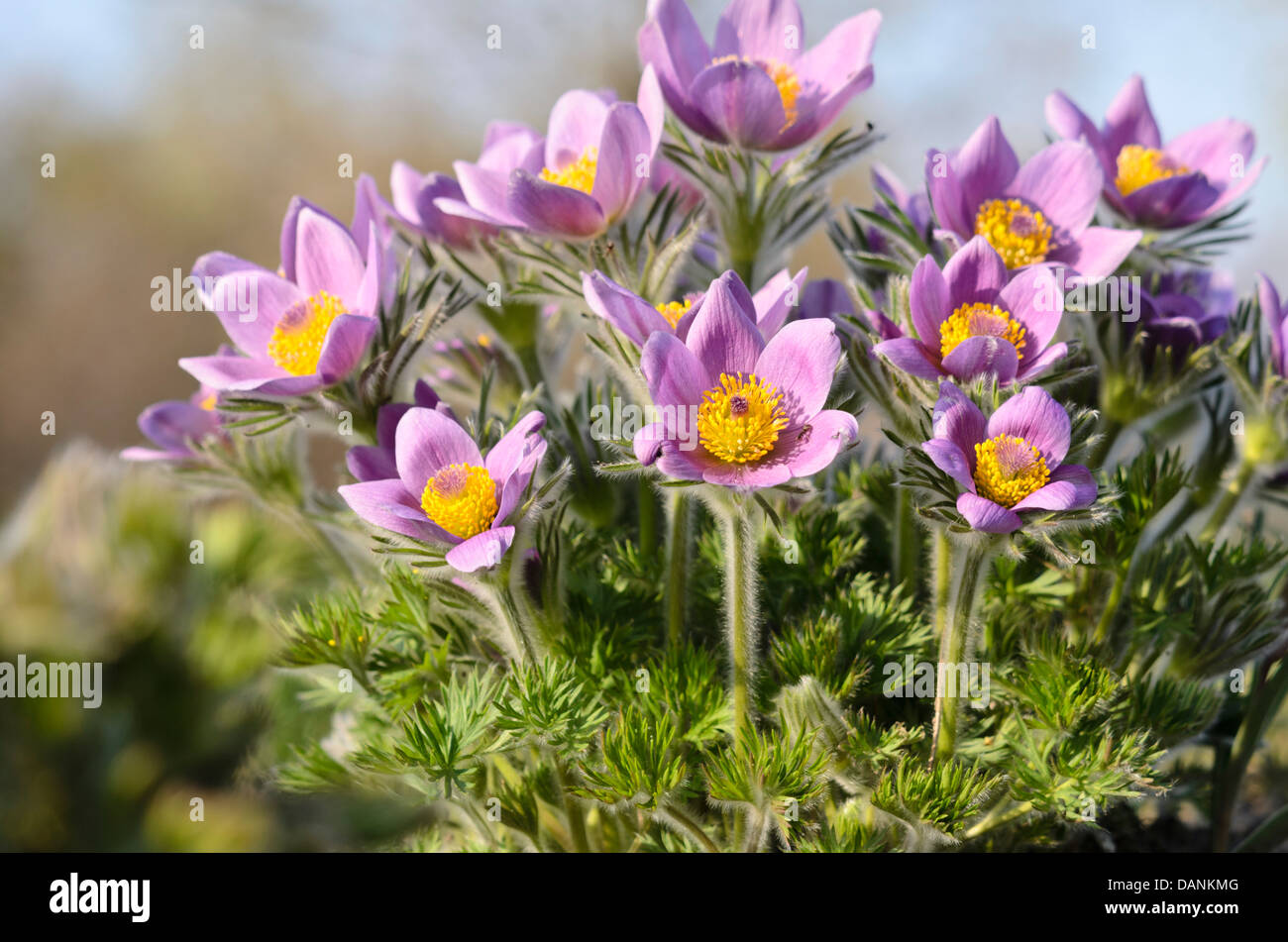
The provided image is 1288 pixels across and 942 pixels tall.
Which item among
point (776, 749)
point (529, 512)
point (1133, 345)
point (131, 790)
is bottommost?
point (131, 790)

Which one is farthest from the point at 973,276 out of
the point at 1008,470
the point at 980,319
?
the point at 1008,470

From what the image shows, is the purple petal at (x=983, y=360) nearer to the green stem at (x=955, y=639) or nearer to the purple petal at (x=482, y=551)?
the green stem at (x=955, y=639)

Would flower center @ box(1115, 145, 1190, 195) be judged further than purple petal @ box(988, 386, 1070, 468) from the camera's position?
Yes

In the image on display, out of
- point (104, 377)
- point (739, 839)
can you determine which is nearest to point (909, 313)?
point (739, 839)

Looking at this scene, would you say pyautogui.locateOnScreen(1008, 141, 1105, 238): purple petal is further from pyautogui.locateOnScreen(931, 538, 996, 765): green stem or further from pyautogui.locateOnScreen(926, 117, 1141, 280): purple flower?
pyautogui.locateOnScreen(931, 538, 996, 765): green stem

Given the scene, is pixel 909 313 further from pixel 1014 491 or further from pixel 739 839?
pixel 739 839

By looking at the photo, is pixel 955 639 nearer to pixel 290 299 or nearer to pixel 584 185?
pixel 584 185

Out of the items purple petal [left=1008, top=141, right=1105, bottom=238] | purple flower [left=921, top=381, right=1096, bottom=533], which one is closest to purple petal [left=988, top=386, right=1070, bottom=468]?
purple flower [left=921, top=381, right=1096, bottom=533]
